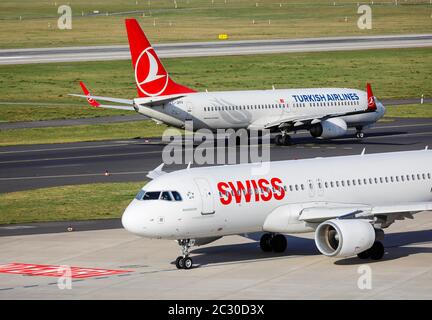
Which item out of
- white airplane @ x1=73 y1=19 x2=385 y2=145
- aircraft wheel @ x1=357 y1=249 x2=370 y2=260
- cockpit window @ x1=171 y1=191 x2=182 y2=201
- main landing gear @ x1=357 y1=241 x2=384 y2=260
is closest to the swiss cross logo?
cockpit window @ x1=171 y1=191 x2=182 y2=201

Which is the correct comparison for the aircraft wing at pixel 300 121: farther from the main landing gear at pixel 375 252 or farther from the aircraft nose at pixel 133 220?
the aircraft nose at pixel 133 220

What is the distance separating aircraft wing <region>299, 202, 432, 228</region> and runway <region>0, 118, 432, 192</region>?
2625 cm

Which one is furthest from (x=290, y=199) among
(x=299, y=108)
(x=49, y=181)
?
(x=299, y=108)

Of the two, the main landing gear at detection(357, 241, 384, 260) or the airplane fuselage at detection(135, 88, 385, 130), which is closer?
the main landing gear at detection(357, 241, 384, 260)

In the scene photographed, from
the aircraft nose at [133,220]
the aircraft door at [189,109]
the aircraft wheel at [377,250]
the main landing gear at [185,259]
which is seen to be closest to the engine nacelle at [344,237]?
the aircraft wheel at [377,250]

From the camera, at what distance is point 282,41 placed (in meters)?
166

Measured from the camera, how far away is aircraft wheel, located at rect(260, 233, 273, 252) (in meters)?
48.3

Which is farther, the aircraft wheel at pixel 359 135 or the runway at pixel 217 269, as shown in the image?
the aircraft wheel at pixel 359 135

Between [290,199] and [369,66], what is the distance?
96296mm

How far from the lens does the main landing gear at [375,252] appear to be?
46.1 metres

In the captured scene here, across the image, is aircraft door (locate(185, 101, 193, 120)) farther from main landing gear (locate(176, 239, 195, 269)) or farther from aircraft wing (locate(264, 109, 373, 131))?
main landing gear (locate(176, 239, 195, 269))

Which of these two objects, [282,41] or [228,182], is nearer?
[228,182]

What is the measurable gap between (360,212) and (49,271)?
13169mm
